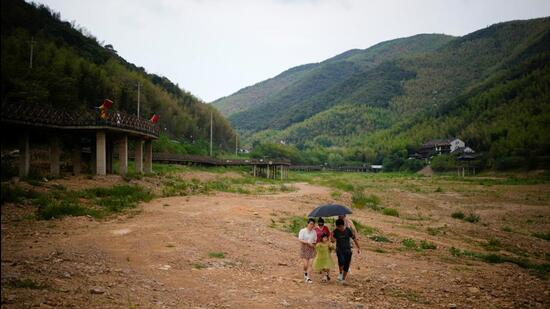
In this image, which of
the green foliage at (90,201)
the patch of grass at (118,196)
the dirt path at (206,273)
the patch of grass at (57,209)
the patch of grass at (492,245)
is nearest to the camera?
the dirt path at (206,273)

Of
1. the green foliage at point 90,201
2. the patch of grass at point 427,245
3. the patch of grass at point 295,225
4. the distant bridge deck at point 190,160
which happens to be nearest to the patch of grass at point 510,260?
the patch of grass at point 427,245

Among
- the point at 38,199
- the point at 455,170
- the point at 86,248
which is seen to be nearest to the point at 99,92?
the point at 38,199

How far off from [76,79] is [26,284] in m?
37.4

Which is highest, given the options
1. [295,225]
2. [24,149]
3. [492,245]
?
[24,149]

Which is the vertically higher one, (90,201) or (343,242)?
(90,201)

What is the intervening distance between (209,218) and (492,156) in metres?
95.1

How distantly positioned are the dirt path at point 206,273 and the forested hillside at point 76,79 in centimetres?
310

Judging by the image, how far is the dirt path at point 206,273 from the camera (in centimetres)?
788

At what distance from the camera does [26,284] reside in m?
6.99

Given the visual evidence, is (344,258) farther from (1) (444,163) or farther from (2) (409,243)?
(1) (444,163)

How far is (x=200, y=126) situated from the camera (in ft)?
341

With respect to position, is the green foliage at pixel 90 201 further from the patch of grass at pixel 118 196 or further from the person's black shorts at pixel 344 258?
the person's black shorts at pixel 344 258

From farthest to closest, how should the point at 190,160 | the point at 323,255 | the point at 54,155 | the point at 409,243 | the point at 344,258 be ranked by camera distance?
the point at 190,160 → the point at 54,155 → the point at 409,243 → the point at 344,258 → the point at 323,255

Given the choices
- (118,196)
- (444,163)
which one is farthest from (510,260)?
(444,163)
